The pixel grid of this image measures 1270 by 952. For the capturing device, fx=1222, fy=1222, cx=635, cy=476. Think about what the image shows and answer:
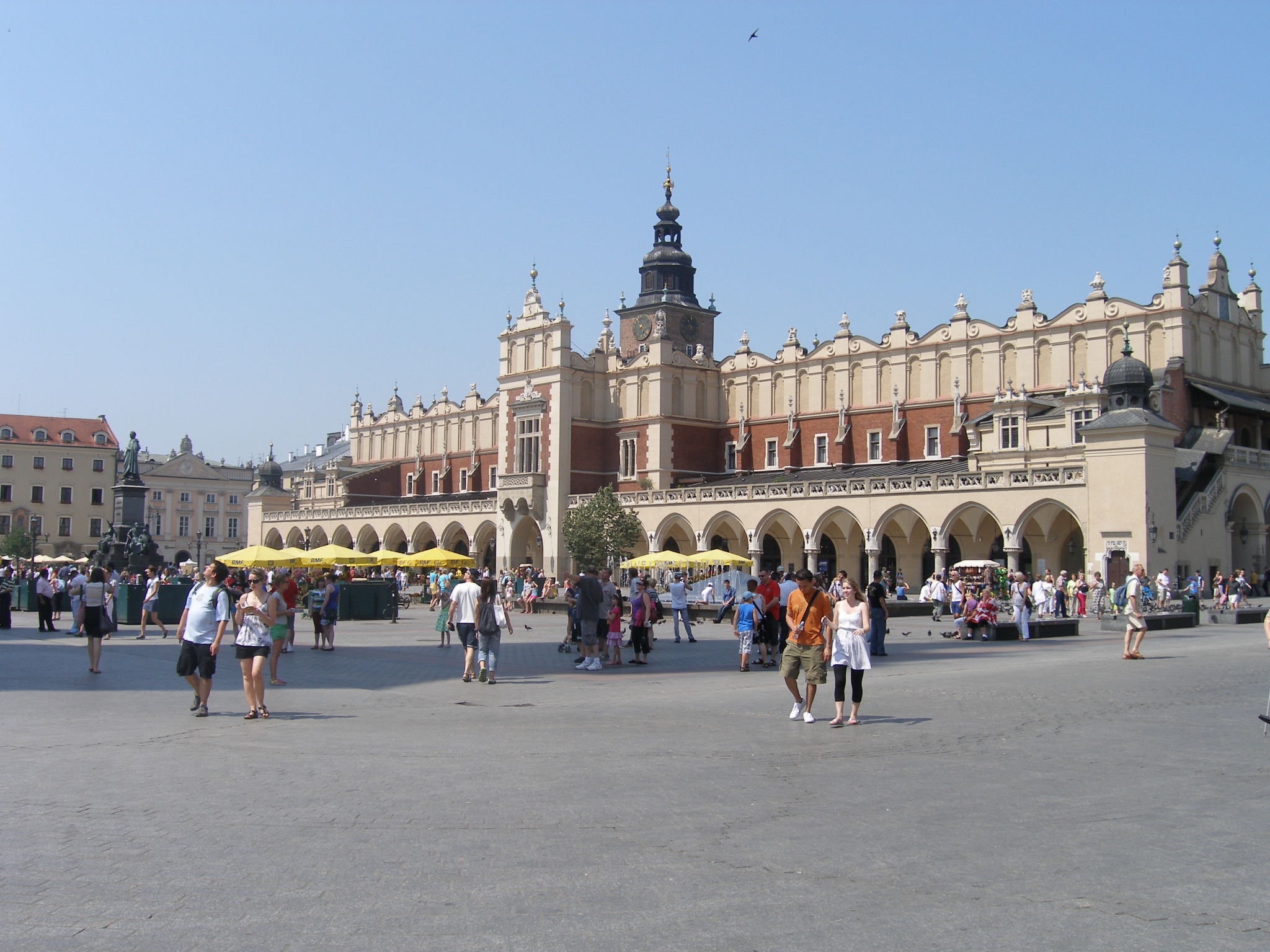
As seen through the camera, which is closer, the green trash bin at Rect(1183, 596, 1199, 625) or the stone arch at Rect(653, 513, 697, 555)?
the green trash bin at Rect(1183, 596, 1199, 625)

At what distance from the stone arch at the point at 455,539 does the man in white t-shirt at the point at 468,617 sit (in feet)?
171

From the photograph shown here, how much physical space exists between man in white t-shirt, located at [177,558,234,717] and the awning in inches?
1744

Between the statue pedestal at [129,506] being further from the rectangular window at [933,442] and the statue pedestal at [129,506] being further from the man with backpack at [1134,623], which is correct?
the rectangular window at [933,442]

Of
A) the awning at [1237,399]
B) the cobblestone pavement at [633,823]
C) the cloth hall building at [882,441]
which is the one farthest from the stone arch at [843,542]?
the cobblestone pavement at [633,823]

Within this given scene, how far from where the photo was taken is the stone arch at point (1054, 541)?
45.9 metres

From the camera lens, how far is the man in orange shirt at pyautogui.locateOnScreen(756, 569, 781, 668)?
818 inches

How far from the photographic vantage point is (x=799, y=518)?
51500 mm

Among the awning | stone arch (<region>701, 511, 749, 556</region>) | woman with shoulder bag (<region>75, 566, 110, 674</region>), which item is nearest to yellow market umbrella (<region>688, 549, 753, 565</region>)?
stone arch (<region>701, 511, 749, 556</region>)

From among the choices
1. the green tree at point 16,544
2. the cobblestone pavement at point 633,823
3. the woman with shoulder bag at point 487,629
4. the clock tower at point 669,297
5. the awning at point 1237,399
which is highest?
the clock tower at point 669,297

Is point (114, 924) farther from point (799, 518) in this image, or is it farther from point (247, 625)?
point (799, 518)

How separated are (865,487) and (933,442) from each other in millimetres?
8076

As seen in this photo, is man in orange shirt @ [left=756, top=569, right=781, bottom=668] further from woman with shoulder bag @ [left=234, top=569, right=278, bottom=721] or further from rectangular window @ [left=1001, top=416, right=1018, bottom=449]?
rectangular window @ [left=1001, top=416, right=1018, bottom=449]

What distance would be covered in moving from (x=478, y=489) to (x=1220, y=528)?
4596cm

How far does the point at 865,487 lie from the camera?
Answer: 49.3 metres
